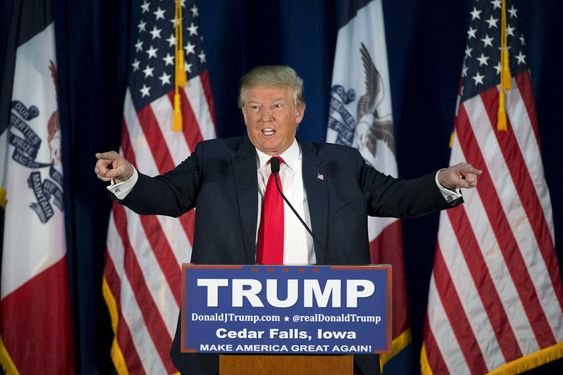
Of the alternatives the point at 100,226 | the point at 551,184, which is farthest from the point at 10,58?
the point at 551,184

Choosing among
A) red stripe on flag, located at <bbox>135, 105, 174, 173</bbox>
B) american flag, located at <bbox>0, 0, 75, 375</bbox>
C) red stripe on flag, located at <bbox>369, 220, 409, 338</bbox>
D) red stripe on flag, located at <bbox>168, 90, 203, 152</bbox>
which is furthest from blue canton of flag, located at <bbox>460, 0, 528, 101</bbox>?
american flag, located at <bbox>0, 0, 75, 375</bbox>

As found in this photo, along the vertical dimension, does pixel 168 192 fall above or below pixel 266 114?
below

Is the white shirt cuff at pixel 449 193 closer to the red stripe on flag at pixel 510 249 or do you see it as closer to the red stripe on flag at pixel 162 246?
the red stripe on flag at pixel 510 249

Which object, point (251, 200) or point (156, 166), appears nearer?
point (251, 200)

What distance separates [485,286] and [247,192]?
2149 millimetres

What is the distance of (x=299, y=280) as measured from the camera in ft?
5.65

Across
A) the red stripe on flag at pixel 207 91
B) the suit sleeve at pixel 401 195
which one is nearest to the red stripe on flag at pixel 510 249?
the red stripe on flag at pixel 207 91

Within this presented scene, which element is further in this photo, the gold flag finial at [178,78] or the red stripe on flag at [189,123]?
the red stripe on flag at [189,123]

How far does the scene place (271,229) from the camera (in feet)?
6.81

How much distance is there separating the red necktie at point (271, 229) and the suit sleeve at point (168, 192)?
10.6 inches

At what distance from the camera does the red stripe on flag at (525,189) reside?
3.87 m

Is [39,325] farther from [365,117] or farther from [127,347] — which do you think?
[365,117]

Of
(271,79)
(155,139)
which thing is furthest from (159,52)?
(271,79)

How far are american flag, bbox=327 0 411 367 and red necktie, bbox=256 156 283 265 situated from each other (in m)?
1.90
